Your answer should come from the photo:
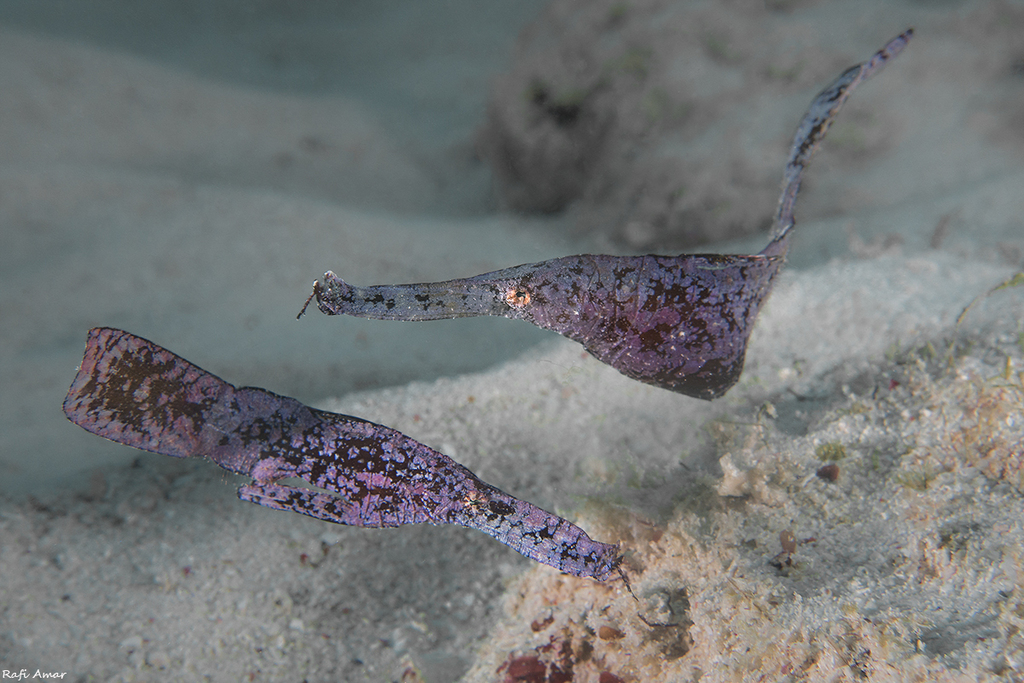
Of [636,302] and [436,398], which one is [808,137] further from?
[436,398]

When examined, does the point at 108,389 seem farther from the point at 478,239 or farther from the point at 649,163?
the point at 649,163

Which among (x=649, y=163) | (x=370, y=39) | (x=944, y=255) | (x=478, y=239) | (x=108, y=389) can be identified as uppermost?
(x=370, y=39)

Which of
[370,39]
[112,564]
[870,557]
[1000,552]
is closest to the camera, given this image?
[1000,552]

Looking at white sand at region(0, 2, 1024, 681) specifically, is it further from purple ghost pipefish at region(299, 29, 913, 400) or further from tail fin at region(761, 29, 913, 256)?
tail fin at region(761, 29, 913, 256)

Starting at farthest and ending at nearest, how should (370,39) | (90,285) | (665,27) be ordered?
(370,39) < (665,27) < (90,285)

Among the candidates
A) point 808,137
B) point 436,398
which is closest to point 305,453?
point 436,398

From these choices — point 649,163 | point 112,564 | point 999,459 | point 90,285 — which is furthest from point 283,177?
point 999,459

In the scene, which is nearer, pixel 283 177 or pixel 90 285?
pixel 90 285
